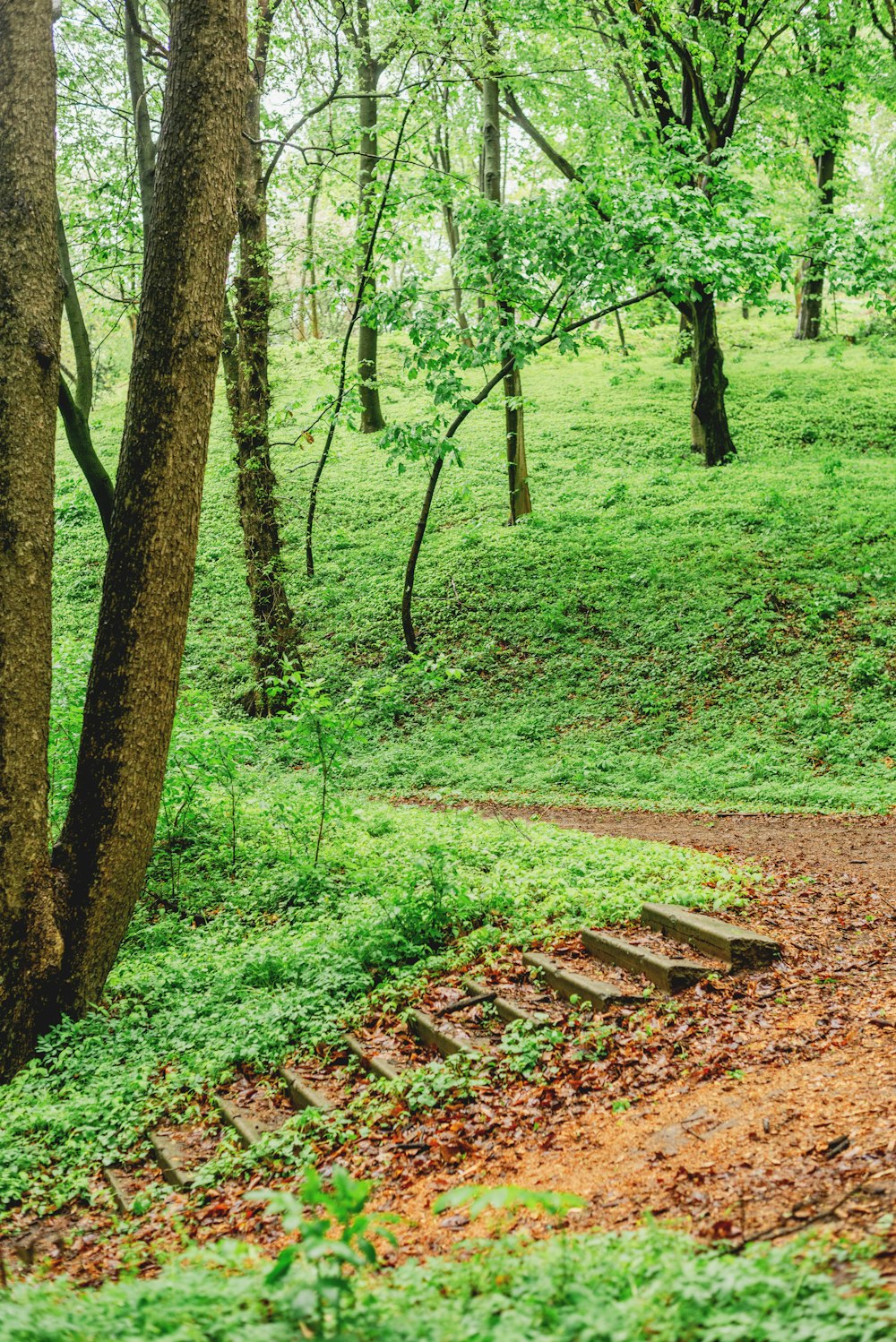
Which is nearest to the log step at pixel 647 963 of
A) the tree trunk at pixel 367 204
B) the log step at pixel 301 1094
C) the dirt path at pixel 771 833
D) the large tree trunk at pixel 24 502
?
the log step at pixel 301 1094

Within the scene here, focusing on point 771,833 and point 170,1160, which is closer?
point 170,1160

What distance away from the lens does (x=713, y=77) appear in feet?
54.1

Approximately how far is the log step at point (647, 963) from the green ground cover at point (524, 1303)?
7.85 ft

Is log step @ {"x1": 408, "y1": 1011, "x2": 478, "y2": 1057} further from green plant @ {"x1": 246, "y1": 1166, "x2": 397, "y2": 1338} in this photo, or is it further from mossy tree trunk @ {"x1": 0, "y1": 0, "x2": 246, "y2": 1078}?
green plant @ {"x1": 246, "y1": 1166, "x2": 397, "y2": 1338}

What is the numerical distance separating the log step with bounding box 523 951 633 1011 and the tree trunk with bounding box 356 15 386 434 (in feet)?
30.0

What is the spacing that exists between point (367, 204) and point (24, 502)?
32.1 feet

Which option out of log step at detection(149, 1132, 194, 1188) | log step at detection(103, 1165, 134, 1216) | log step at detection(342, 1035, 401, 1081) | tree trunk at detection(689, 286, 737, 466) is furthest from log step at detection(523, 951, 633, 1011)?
tree trunk at detection(689, 286, 737, 466)

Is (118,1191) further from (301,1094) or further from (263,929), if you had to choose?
(263,929)

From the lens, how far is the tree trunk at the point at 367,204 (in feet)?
41.9

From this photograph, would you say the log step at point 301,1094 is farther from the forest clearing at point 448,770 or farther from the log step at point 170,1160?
the log step at point 170,1160

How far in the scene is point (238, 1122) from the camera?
4.41 m

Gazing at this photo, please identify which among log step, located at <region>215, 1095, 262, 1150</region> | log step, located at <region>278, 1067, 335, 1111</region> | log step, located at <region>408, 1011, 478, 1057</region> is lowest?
log step, located at <region>215, 1095, 262, 1150</region>

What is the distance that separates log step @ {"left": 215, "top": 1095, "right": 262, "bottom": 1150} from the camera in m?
4.28

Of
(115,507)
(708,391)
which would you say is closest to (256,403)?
(115,507)
